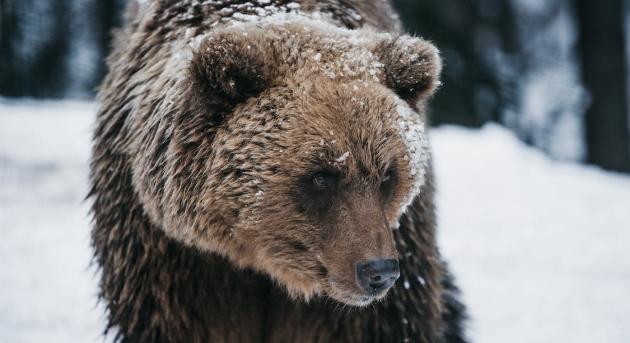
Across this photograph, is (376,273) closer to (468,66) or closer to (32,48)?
(468,66)

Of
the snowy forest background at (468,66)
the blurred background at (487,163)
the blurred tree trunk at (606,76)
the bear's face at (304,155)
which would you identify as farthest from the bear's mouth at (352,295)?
the blurred tree trunk at (606,76)

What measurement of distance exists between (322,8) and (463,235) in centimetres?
401

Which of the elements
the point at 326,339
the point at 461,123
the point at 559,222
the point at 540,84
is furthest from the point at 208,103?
the point at 540,84

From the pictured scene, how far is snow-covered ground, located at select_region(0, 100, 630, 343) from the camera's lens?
546cm

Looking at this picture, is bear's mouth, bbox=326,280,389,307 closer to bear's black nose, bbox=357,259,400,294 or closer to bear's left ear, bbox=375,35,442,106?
bear's black nose, bbox=357,259,400,294

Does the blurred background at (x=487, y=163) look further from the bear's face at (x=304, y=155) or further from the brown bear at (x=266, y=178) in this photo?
the bear's face at (x=304, y=155)

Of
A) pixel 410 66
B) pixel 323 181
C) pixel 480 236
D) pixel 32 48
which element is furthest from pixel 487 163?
pixel 32 48

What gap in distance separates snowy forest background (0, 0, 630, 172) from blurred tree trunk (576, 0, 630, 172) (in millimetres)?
15

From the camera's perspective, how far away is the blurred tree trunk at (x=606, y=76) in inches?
476

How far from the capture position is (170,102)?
3434mm

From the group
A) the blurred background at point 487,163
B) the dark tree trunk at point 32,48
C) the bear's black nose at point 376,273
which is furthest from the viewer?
the dark tree trunk at point 32,48

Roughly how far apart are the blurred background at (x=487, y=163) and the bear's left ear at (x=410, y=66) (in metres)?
2.16

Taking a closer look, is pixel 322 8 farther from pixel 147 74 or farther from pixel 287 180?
pixel 287 180

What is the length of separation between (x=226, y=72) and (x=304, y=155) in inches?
18.5
